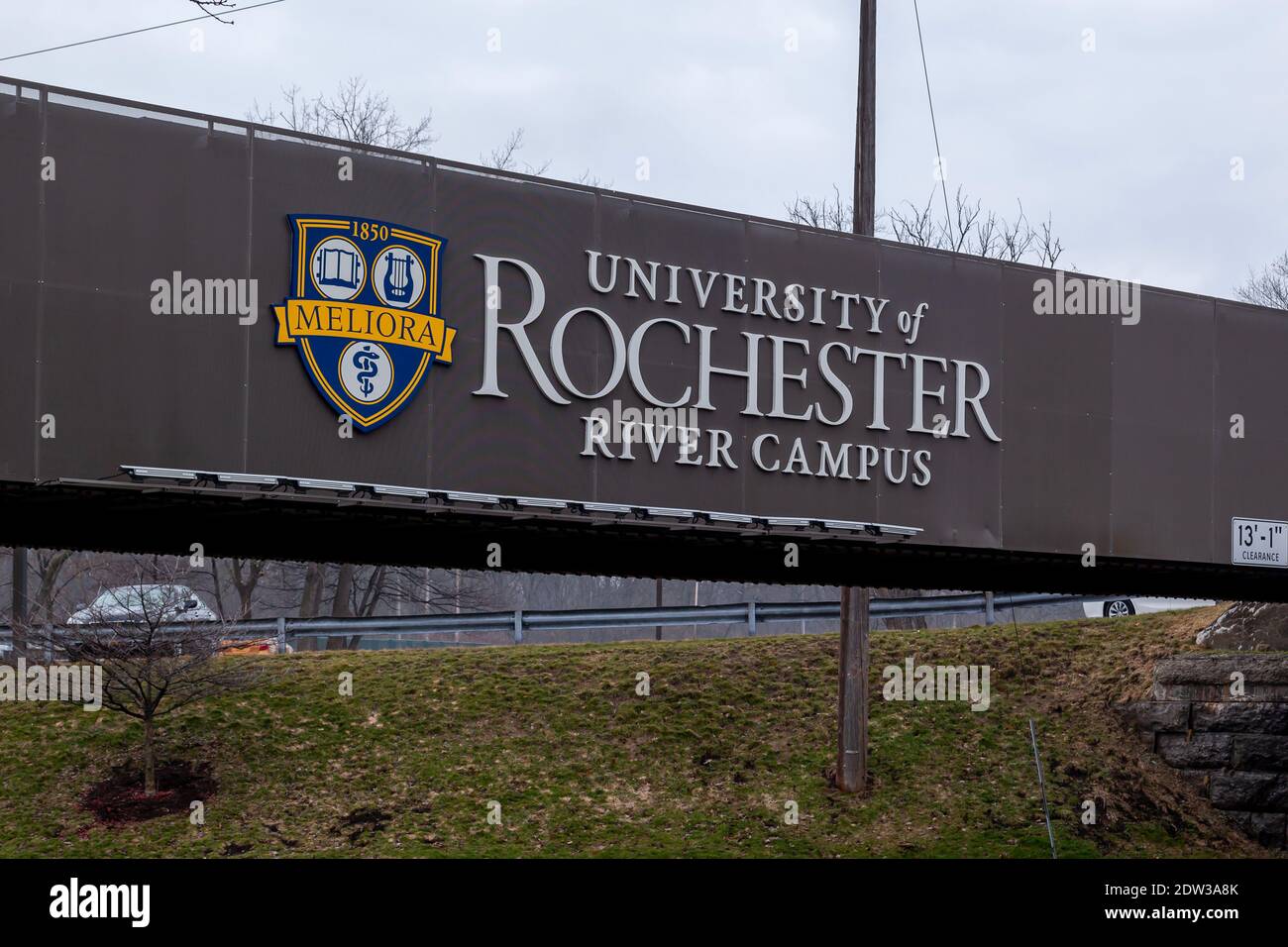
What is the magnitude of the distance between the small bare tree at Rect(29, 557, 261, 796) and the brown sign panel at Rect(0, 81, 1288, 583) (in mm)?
11657

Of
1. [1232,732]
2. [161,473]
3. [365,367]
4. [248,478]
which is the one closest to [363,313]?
[365,367]

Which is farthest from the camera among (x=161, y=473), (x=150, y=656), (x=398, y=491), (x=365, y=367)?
(x=150, y=656)

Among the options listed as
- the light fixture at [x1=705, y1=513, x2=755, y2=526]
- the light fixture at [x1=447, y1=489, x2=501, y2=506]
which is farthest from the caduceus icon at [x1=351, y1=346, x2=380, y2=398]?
the light fixture at [x1=705, y1=513, x2=755, y2=526]

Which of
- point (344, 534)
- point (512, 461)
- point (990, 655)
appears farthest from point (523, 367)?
point (990, 655)

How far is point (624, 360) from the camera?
17469 millimetres

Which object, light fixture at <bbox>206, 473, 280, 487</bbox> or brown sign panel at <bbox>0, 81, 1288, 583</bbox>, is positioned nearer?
light fixture at <bbox>206, 473, 280, 487</bbox>

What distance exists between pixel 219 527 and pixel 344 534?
1.29 meters

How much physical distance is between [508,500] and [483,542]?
0.88 metres

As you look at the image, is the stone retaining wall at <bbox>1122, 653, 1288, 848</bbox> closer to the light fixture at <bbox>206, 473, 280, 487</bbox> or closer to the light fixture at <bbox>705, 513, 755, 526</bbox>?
the light fixture at <bbox>705, 513, 755, 526</bbox>

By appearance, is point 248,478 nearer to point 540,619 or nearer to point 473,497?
point 473,497

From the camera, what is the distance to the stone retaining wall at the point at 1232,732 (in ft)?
85.7

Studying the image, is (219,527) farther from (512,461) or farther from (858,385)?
(858,385)

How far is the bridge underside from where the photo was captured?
15.0 m
